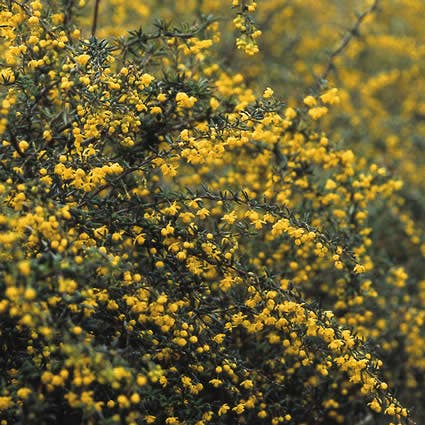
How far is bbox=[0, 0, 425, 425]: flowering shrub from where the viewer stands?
340 centimetres

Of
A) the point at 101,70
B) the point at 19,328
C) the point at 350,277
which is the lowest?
the point at 19,328

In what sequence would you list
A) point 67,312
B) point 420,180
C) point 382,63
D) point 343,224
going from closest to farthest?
point 67,312 < point 343,224 < point 420,180 < point 382,63

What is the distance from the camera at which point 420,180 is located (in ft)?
31.0

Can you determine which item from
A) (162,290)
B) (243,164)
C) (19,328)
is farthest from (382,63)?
(19,328)

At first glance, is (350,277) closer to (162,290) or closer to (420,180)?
(162,290)

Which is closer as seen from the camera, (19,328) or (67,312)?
(67,312)

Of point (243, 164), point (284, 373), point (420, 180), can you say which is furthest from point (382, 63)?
point (284, 373)

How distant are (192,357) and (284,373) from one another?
3.92 feet

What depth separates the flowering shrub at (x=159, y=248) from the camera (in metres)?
3.40

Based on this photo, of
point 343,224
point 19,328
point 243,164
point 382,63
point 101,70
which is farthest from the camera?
point 382,63

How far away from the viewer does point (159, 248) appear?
14.1 feet

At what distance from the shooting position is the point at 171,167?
13.7 ft

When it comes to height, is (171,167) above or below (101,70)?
below

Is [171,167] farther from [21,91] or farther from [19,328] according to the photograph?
[19,328]
